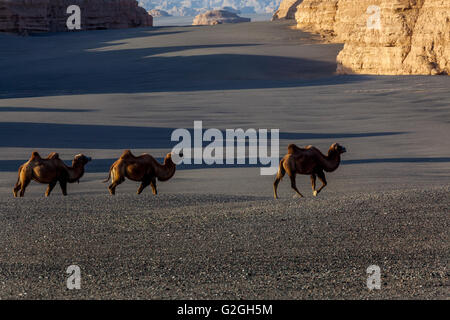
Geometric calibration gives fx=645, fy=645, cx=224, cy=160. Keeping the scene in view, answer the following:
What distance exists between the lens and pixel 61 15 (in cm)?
4653

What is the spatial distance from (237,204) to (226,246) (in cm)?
165

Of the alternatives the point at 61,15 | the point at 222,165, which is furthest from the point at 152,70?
the point at 61,15

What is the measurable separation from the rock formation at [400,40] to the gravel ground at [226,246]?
1691 centimetres

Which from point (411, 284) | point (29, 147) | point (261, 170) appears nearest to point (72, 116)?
point (29, 147)

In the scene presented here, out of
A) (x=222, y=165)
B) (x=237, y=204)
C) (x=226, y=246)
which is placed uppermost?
(x=222, y=165)

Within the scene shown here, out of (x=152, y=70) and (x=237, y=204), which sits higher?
(x=152, y=70)

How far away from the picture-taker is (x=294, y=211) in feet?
20.0

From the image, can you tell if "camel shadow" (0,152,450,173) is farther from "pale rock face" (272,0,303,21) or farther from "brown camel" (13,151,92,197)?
"pale rock face" (272,0,303,21)

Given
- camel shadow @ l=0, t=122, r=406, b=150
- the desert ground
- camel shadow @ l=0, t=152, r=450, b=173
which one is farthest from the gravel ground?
camel shadow @ l=0, t=122, r=406, b=150

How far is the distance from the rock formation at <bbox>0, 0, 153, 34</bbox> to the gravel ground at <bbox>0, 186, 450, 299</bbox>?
38124mm

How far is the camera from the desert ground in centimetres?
430

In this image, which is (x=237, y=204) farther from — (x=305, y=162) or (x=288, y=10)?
(x=288, y=10)

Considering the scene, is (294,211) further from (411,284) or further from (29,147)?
(29,147)

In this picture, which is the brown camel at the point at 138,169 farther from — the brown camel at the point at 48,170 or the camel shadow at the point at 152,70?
the camel shadow at the point at 152,70
